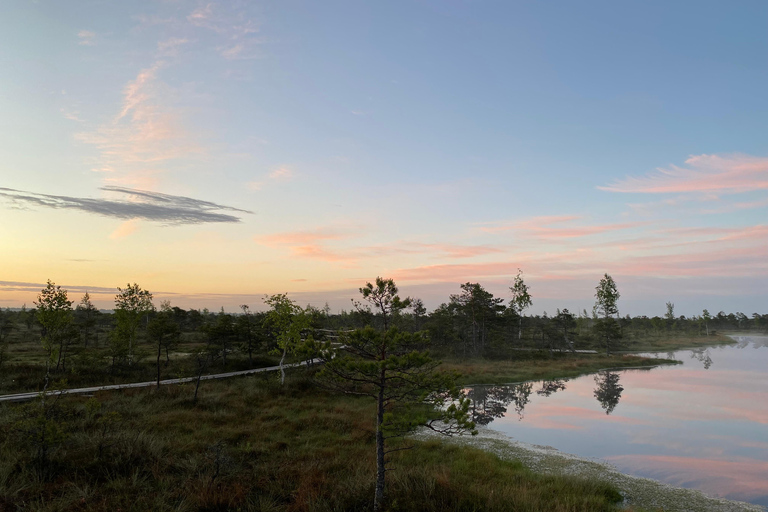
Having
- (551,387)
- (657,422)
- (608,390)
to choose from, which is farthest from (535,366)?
(657,422)

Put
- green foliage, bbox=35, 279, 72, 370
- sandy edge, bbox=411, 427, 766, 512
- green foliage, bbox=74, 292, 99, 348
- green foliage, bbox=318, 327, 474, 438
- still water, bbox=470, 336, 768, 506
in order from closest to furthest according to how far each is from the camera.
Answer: green foliage, bbox=318, 327, 474, 438
sandy edge, bbox=411, 427, 766, 512
still water, bbox=470, 336, 768, 506
green foliage, bbox=35, 279, 72, 370
green foliage, bbox=74, 292, 99, 348

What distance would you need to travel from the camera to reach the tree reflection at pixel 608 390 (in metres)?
32.0

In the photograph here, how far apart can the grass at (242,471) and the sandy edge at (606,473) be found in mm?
1384

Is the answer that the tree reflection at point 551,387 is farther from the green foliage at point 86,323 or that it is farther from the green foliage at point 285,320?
the green foliage at point 86,323

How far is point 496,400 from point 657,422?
12.3 metres

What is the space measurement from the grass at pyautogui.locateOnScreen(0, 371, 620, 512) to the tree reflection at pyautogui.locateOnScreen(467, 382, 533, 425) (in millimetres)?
11638

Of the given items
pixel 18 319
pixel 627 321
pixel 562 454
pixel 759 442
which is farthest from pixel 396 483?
Result: pixel 627 321

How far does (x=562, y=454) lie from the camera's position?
19.5 m

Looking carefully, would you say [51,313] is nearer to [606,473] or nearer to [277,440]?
[277,440]

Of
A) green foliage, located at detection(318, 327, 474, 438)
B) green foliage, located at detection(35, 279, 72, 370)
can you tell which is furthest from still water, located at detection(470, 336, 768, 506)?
green foliage, located at detection(35, 279, 72, 370)

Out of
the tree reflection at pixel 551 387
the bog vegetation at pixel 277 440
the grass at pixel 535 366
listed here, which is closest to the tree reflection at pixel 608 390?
the grass at pixel 535 366

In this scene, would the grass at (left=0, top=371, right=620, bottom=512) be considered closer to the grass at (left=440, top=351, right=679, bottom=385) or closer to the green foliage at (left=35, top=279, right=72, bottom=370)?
the green foliage at (left=35, top=279, right=72, bottom=370)

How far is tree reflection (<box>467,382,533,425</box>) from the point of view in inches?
1140

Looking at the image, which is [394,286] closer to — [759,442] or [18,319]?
[759,442]
